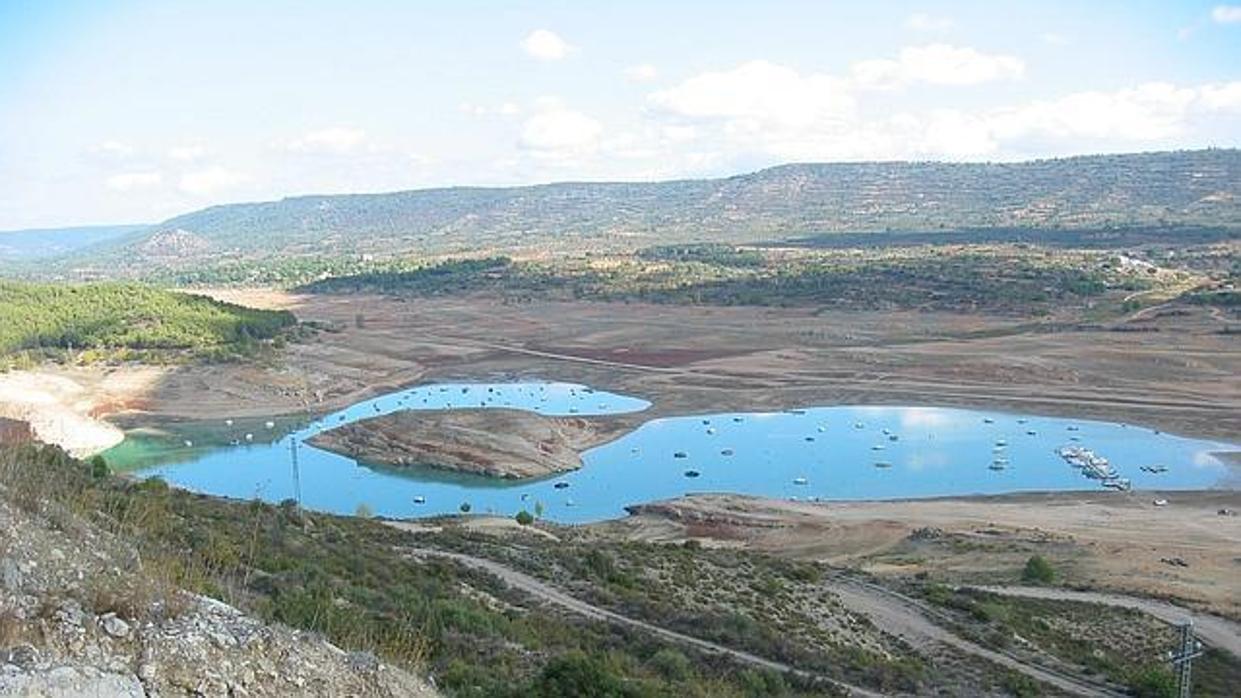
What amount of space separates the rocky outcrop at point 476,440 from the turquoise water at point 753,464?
100 cm

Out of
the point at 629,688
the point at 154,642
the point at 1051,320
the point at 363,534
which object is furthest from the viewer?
the point at 1051,320

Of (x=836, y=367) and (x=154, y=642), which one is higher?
(x=154, y=642)

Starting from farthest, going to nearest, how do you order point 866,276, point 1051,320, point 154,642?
1. point 866,276
2. point 1051,320
3. point 154,642

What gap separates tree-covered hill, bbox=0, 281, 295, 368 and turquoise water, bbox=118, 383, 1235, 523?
64.6 ft

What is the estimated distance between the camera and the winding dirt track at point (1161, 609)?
73.7ft

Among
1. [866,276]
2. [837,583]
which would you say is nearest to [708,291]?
[866,276]

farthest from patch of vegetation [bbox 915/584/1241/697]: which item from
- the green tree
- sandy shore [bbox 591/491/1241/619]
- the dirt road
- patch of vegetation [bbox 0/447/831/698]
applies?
the green tree

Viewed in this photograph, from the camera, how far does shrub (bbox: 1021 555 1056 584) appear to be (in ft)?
91.8

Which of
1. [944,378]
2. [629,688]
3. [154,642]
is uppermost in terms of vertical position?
[154,642]

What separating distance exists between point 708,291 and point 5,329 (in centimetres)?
6852

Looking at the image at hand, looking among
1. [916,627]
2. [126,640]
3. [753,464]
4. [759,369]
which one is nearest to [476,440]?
[753,464]

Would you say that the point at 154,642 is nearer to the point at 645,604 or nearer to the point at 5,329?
the point at 645,604

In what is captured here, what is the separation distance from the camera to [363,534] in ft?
79.7

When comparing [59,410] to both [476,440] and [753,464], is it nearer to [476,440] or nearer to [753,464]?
[476,440]
